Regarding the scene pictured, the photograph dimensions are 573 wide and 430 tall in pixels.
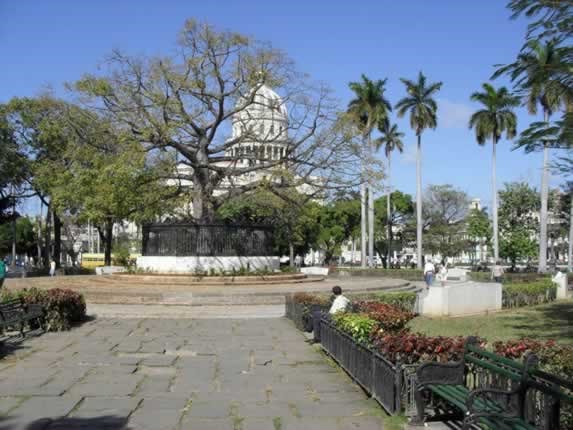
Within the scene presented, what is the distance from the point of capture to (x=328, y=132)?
1005 inches

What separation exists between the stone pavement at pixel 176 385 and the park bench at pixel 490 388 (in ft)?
2.57

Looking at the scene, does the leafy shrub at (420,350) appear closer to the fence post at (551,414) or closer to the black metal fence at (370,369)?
the black metal fence at (370,369)

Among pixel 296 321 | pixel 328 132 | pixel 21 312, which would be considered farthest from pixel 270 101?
pixel 21 312

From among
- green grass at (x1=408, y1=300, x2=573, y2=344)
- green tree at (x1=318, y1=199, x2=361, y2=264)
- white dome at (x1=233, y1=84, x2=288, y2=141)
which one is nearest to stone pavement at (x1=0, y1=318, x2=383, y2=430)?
green grass at (x1=408, y1=300, x2=573, y2=344)

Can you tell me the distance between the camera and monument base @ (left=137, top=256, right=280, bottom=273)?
82.0 feet

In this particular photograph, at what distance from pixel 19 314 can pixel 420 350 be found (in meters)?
9.43

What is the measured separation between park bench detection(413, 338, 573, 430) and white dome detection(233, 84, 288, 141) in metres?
20.0

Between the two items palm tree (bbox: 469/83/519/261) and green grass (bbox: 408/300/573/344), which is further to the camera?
palm tree (bbox: 469/83/519/261)

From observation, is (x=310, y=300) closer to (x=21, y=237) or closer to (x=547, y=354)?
(x=547, y=354)

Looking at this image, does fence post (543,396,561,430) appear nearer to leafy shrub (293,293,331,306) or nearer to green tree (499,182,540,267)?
leafy shrub (293,293,331,306)

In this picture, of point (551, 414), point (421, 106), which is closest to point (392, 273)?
point (421, 106)

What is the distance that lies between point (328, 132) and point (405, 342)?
749 inches

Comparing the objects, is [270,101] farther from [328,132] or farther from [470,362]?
[470,362]

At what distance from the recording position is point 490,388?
5836mm
